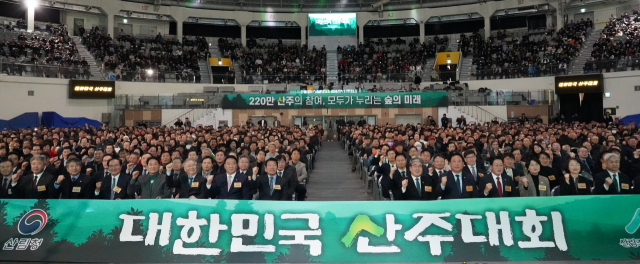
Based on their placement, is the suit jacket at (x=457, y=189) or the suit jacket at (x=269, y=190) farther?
the suit jacket at (x=269, y=190)

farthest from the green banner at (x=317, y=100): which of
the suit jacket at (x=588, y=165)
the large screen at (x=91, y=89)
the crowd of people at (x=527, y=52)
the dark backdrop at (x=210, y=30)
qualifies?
the suit jacket at (x=588, y=165)

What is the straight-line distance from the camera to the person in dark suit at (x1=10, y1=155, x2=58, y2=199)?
6.54 m

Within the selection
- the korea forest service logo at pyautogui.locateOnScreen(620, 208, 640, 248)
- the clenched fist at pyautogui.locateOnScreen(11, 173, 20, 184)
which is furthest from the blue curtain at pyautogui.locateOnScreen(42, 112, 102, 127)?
the korea forest service logo at pyautogui.locateOnScreen(620, 208, 640, 248)

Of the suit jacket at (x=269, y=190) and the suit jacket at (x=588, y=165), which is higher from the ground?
the suit jacket at (x=588, y=165)

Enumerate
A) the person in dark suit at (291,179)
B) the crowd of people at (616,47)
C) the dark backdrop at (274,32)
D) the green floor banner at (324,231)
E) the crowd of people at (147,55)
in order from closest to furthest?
the green floor banner at (324,231), the person in dark suit at (291,179), the crowd of people at (616,47), the crowd of people at (147,55), the dark backdrop at (274,32)

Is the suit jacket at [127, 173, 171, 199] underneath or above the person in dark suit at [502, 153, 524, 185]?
underneath

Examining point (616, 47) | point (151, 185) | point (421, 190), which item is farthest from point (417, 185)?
point (616, 47)

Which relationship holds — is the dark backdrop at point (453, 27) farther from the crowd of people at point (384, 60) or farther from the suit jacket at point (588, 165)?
the suit jacket at point (588, 165)

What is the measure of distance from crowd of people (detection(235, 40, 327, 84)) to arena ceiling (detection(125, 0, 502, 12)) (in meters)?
3.65

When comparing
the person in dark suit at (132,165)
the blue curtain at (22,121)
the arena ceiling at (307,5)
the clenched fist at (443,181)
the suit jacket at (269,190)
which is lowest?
the suit jacket at (269,190)

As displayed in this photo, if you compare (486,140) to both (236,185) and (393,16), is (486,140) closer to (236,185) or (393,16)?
(236,185)

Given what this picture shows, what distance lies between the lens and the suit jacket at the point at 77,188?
6.62 metres

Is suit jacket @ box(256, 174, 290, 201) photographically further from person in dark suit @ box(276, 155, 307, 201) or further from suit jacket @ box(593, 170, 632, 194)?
suit jacket @ box(593, 170, 632, 194)

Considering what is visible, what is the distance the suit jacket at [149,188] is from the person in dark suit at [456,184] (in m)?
4.10
